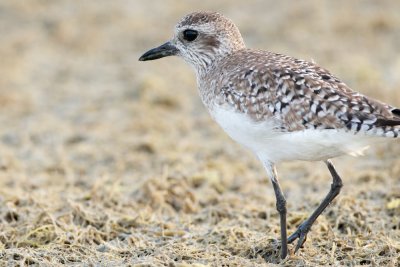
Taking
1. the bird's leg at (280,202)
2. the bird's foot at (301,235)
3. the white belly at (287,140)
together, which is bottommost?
the bird's foot at (301,235)

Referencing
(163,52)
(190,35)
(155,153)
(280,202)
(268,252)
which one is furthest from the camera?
(155,153)

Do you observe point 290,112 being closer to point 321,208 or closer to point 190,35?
point 321,208

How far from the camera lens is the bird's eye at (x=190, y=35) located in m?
8.17

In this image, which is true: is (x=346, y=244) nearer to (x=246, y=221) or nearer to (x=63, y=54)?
(x=246, y=221)

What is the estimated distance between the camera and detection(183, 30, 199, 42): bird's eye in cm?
817

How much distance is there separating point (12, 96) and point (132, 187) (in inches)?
169

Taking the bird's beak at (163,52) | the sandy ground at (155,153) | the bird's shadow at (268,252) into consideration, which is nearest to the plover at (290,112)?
the bird's shadow at (268,252)

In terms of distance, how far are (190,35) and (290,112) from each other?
1977 mm

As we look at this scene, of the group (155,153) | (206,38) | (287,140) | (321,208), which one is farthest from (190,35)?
(155,153)

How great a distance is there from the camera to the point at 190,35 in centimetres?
820

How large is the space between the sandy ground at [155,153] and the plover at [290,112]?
1.02 metres

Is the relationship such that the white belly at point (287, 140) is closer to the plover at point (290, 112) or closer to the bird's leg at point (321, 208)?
the plover at point (290, 112)

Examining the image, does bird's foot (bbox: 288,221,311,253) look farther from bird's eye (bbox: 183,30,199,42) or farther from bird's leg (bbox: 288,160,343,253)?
bird's eye (bbox: 183,30,199,42)

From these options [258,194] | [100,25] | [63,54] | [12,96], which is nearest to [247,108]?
[258,194]
